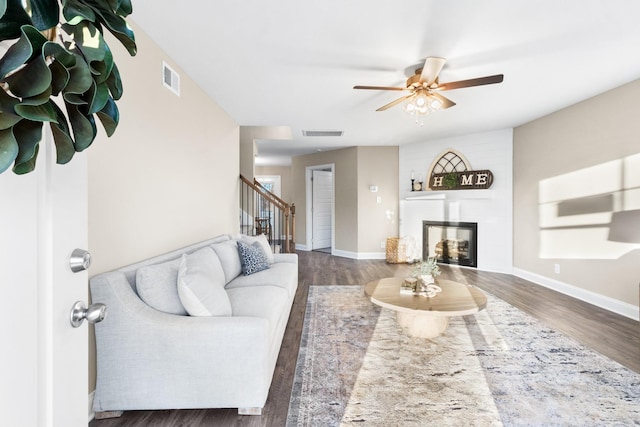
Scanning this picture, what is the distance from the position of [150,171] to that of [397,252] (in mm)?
5048

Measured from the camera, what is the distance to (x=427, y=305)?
2.65 metres

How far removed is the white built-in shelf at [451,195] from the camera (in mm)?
5591

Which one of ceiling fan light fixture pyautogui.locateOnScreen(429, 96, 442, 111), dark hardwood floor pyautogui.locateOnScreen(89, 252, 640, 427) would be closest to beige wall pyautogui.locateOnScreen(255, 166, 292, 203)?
dark hardwood floor pyautogui.locateOnScreen(89, 252, 640, 427)

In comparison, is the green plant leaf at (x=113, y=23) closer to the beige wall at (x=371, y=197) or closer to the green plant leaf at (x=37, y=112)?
the green plant leaf at (x=37, y=112)

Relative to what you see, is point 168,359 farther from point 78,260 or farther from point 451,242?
point 451,242

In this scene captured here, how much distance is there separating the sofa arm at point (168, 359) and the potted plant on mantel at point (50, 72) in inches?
55.0

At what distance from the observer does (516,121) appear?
15.8 feet

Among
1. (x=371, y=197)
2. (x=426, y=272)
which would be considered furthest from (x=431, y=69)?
(x=371, y=197)

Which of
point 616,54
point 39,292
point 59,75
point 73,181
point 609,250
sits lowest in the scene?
point 609,250

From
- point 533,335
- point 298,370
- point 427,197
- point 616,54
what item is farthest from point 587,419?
point 427,197

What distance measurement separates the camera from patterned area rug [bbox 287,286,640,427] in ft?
5.94

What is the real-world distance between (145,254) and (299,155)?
6071 mm

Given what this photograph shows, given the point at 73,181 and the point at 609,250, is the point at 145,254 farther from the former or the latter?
the point at 609,250

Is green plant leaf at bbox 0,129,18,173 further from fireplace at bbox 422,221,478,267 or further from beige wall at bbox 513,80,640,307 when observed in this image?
fireplace at bbox 422,221,478,267
